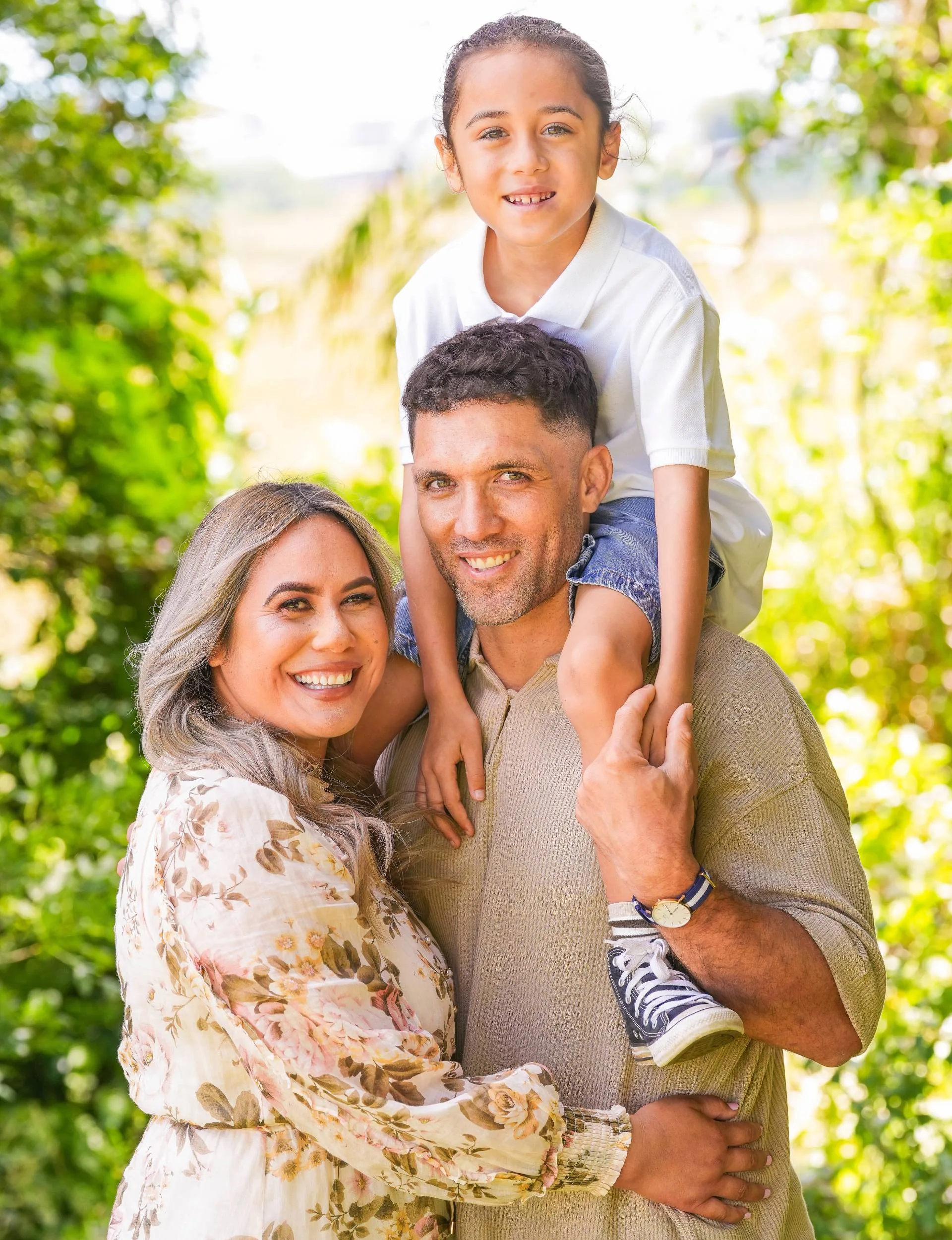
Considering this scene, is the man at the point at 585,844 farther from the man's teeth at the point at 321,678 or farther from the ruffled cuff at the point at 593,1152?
the man's teeth at the point at 321,678

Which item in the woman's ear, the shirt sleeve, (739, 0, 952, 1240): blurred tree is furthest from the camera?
(739, 0, 952, 1240): blurred tree

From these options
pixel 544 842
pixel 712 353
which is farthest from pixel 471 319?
pixel 544 842

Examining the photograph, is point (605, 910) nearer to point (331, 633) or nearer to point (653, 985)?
point (653, 985)

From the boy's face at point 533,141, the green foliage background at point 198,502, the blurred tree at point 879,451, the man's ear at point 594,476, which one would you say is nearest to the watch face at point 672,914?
the man's ear at point 594,476

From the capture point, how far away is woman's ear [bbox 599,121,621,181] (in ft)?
7.30

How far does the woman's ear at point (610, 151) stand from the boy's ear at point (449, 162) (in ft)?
0.81

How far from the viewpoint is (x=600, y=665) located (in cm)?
193

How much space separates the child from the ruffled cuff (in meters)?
0.12

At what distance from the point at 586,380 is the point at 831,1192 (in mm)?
2434

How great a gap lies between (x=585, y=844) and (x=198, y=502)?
2870mm

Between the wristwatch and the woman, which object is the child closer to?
the wristwatch

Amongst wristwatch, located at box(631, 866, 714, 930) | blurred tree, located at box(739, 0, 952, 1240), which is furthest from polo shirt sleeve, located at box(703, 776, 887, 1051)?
blurred tree, located at box(739, 0, 952, 1240)

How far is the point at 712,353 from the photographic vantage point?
2098mm

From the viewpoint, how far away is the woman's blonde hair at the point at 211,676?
181 cm
